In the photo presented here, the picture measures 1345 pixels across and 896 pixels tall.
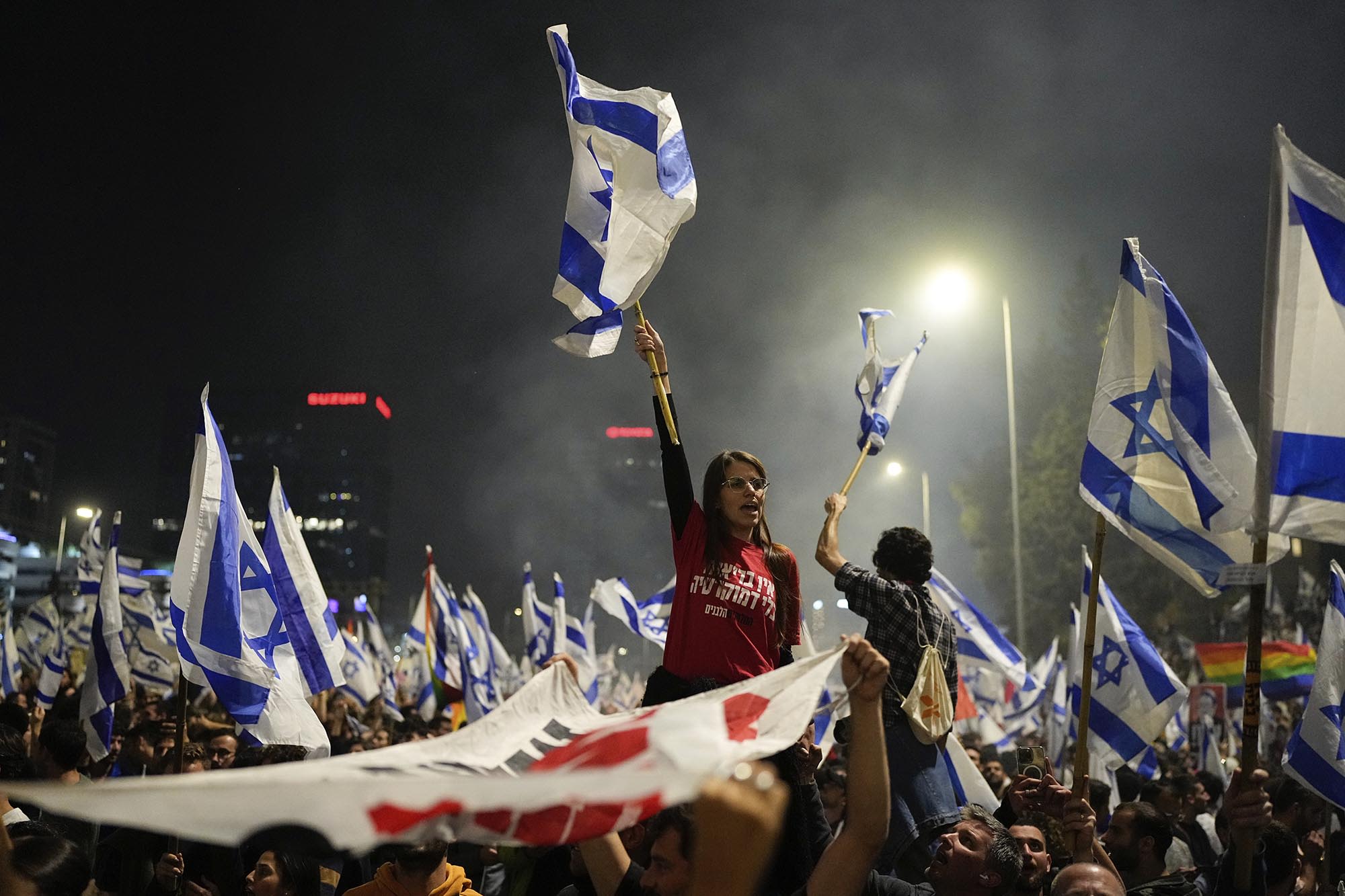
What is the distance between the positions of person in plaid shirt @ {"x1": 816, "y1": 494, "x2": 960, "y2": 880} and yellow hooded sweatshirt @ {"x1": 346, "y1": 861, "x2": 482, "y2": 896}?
1.74 metres

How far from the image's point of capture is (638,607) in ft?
53.1

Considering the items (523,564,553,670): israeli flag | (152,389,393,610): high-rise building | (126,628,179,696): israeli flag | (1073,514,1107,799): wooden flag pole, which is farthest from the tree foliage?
(152,389,393,610): high-rise building

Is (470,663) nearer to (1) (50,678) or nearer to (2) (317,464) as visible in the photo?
(1) (50,678)

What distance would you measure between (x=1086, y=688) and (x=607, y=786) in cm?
335

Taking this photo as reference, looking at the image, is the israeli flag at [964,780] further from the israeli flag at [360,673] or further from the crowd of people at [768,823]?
the israeli flag at [360,673]

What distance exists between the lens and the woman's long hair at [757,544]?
4211mm

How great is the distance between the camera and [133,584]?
1430 centimetres

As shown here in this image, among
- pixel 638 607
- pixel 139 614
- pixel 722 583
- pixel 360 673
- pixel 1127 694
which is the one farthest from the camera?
pixel 360 673

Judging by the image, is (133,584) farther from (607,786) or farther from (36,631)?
(607,786)

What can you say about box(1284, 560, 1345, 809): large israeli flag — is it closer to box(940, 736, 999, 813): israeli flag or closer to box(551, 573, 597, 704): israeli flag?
box(940, 736, 999, 813): israeli flag

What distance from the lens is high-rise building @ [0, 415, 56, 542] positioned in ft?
327

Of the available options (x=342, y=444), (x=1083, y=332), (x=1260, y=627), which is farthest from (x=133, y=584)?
(x=342, y=444)

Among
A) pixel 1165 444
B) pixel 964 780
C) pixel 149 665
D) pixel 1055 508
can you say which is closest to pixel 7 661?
pixel 149 665

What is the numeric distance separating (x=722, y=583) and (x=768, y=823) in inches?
94.9
